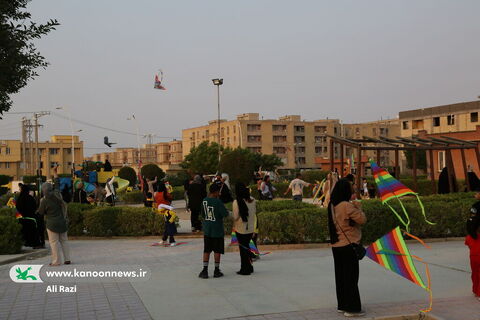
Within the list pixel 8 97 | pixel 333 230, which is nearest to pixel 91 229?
pixel 8 97

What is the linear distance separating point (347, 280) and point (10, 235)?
28.3 ft

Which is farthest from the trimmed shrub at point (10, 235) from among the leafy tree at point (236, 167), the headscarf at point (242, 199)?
the leafy tree at point (236, 167)

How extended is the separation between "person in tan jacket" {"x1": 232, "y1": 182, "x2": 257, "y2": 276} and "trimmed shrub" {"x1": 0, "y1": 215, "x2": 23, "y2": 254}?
18.7 feet

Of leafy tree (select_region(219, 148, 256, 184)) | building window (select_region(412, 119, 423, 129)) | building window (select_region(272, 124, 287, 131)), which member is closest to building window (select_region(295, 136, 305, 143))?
building window (select_region(272, 124, 287, 131))

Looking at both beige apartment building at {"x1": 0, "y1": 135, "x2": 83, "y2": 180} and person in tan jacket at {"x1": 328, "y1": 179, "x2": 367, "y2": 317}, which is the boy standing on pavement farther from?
beige apartment building at {"x1": 0, "y1": 135, "x2": 83, "y2": 180}

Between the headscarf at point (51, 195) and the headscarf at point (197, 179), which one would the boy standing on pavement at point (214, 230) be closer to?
the headscarf at point (51, 195)

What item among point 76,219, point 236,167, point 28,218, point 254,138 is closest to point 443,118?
point 254,138

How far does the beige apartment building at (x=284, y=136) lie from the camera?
119 meters

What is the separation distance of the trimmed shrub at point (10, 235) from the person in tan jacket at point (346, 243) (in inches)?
329

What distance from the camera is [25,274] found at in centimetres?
948

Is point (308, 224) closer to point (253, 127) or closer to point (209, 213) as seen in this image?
point (209, 213)

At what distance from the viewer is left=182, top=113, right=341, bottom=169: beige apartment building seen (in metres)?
119

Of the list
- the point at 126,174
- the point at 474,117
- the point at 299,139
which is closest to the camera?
the point at 126,174

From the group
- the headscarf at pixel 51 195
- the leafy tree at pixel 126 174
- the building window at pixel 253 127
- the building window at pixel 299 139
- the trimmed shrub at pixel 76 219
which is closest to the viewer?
the headscarf at pixel 51 195
